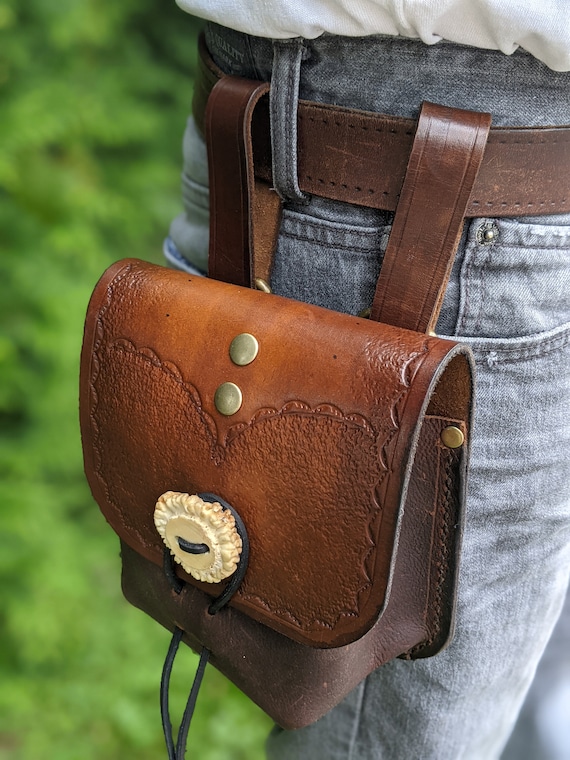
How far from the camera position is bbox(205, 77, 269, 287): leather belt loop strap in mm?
858

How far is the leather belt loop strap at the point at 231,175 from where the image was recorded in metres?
0.86

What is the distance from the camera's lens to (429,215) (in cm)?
78

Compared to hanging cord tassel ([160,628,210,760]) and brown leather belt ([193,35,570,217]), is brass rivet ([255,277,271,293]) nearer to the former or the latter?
brown leather belt ([193,35,570,217])

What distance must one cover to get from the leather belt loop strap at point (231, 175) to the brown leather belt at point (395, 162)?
63mm

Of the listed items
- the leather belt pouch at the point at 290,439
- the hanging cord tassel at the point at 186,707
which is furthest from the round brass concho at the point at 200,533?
the hanging cord tassel at the point at 186,707

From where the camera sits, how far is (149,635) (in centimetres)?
228

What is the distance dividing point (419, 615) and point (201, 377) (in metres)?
0.36

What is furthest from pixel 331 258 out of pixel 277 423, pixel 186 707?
pixel 186 707

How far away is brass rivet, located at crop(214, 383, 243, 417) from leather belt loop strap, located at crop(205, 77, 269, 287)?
16 centimetres

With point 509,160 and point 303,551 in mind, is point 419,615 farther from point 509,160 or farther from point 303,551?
point 509,160

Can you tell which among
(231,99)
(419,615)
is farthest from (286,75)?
(419,615)

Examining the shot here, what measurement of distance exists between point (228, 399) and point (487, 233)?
318 millimetres

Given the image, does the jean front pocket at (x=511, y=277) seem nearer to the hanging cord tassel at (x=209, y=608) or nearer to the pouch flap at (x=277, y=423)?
the pouch flap at (x=277, y=423)

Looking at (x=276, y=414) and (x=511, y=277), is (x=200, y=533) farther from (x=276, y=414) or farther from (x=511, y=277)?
(x=511, y=277)
